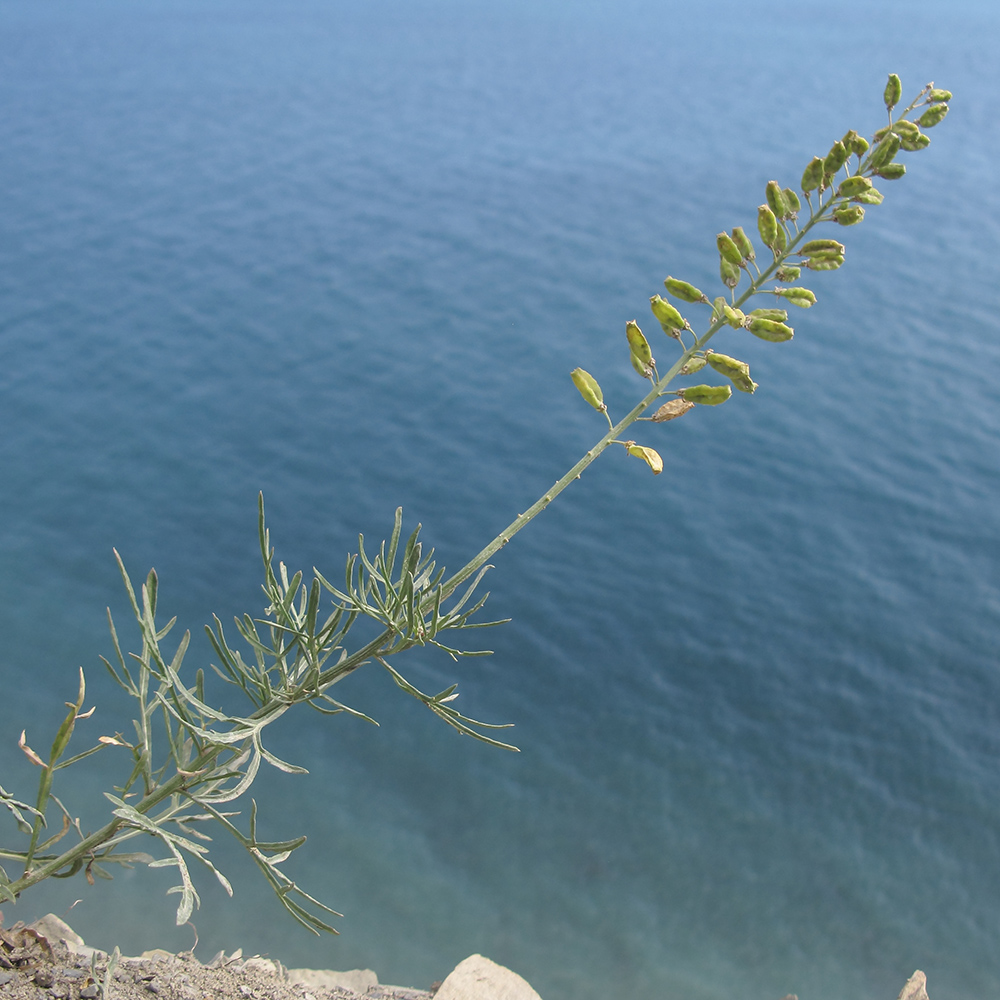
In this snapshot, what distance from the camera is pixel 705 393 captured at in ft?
7.06

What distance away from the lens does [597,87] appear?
906 inches

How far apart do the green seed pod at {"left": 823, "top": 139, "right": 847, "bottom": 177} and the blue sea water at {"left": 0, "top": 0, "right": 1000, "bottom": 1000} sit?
227 inches

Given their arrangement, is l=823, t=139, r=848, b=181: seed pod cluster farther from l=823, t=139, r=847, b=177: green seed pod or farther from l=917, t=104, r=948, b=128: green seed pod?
l=917, t=104, r=948, b=128: green seed pod

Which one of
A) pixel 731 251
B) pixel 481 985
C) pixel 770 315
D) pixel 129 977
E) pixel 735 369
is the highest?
pixel 731 251

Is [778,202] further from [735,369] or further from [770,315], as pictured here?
[735,369]

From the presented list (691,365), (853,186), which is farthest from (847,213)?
(691,365)

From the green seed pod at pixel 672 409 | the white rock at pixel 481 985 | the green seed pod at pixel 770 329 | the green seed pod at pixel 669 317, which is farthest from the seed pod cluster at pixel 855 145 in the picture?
the white rock at pixel 481 985

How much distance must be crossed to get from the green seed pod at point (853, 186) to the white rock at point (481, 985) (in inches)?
145

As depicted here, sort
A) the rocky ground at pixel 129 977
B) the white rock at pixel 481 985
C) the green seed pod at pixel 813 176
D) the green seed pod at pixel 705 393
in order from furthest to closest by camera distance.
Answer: the white rock at pixel 481 985, the rocky ground at pixel 129 977, the green seed pod at pixel 813 176, the green seed pod at pixel 705 393

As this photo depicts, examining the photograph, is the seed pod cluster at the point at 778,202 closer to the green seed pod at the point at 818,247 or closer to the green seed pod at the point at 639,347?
the green seed pod at the point at 818,247

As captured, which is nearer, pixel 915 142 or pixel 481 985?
pixel 915 142

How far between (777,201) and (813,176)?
0.10 meters

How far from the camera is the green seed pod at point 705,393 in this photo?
6.92ft

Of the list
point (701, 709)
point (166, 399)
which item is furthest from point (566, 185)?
point (701, 709)
